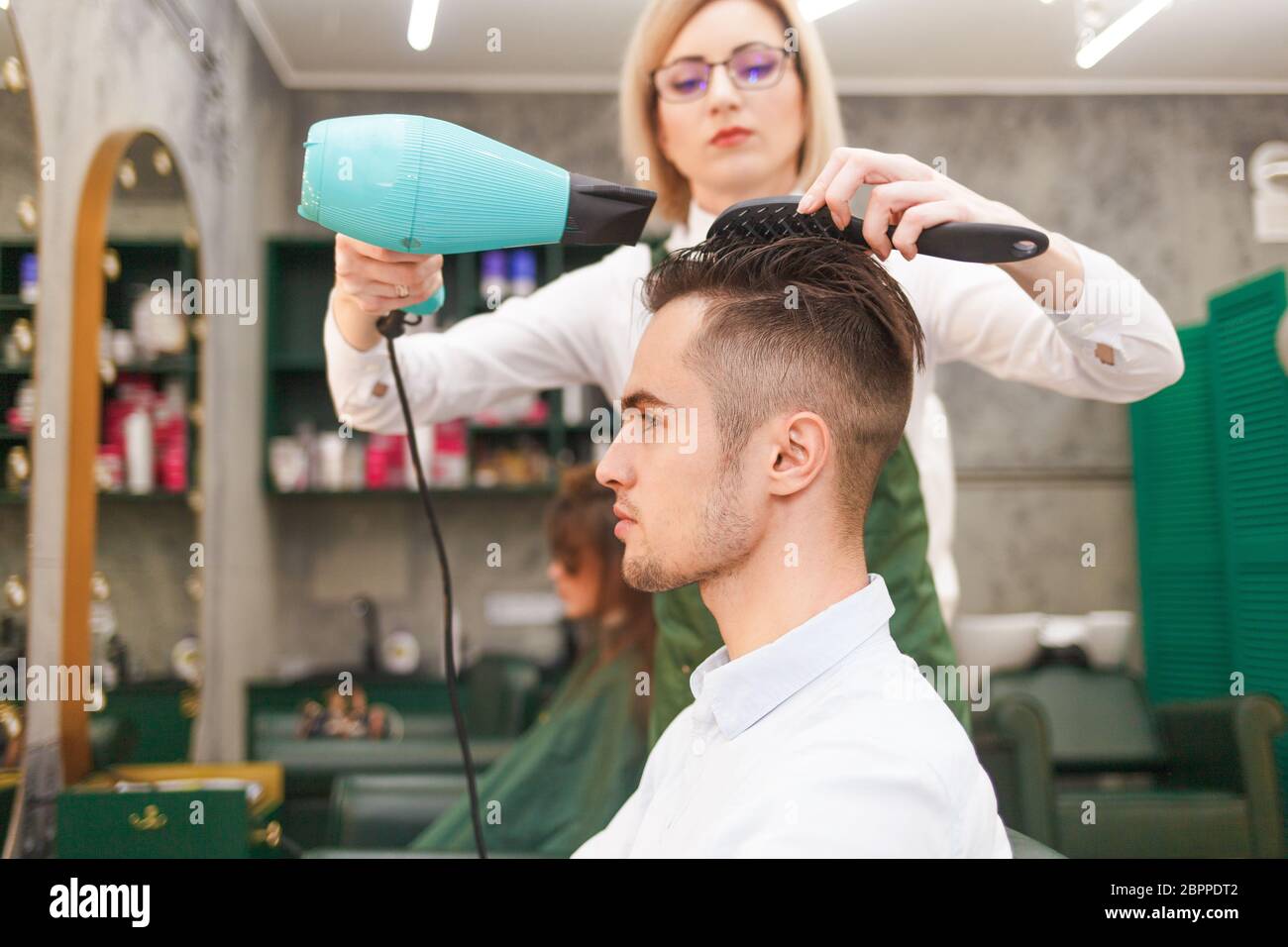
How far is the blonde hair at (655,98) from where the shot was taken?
1159 mm

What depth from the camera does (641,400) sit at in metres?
0.97

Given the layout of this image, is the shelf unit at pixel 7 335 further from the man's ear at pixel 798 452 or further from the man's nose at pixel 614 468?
the man's ear at pixel 798 452

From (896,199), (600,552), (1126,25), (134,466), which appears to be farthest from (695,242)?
(600,552)

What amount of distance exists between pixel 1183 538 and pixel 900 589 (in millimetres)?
1597

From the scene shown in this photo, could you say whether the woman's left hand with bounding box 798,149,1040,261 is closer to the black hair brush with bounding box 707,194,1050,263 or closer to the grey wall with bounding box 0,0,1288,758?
the black hair brush with bounding box 707,194,1050,263

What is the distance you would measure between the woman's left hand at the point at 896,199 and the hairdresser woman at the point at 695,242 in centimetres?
5

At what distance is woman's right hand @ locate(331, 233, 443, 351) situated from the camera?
3.19 ft

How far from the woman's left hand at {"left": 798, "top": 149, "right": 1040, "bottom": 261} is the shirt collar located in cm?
33

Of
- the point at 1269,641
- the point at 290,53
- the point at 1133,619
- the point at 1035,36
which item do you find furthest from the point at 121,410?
the point at 1269,641

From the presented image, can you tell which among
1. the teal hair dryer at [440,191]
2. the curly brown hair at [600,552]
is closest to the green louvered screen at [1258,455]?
the teal hair dryer at [440,191]

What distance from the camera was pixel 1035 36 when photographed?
122cm

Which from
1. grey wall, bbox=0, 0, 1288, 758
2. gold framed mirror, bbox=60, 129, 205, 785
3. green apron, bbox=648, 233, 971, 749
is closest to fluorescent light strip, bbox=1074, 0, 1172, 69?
grey wall, bbox=0, 0, 1288, 758
